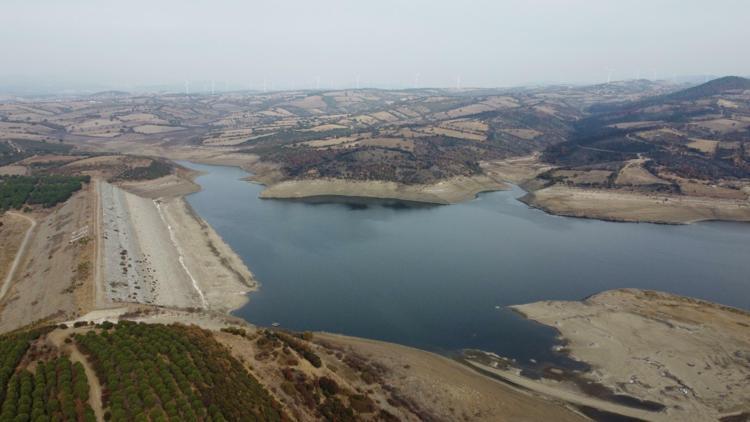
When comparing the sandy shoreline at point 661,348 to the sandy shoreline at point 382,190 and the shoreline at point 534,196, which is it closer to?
the shoreline at point 534,196

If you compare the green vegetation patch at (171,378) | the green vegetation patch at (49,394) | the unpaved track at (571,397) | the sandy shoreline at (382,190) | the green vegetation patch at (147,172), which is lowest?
the unpaved track at (571,397)

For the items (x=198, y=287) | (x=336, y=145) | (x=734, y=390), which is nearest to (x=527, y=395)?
(x=734, y=390)

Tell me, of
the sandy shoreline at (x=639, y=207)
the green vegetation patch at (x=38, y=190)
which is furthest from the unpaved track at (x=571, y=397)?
the green vegetation patch at (x=38, y=190)

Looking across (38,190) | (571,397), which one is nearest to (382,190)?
(38,190)

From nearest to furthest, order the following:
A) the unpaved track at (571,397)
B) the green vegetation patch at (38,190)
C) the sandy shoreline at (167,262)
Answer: the unpaved track at (571,397)
the sandy shoreline at (167,262)
the green vegetation patch at (38,190)

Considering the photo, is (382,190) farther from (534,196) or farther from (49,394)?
(49,394)

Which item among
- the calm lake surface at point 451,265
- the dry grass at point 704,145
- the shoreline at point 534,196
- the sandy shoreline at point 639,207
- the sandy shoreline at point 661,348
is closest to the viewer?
the sandy shoreline at point 661,348
